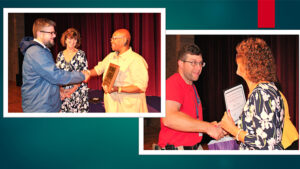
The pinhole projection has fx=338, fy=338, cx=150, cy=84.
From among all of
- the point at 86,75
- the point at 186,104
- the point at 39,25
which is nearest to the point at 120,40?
the point at 86,75

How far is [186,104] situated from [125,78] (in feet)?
2.25

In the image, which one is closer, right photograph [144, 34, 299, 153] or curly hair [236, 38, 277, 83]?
curly hair [236, 38, 277, 83]

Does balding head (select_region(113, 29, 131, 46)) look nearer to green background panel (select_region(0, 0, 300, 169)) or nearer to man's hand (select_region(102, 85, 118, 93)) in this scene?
green background panel (select_region(0, 0, 300, 169))

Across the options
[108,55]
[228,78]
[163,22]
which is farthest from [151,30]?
[228,78]

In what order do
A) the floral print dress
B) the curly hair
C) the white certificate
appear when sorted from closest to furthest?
the floral print dress → the curly hair → the white certificate

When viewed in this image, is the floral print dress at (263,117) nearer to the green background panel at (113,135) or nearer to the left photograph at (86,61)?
the green background panel at (113,135)

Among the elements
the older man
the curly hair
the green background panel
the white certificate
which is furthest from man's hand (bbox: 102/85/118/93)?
the curly hair

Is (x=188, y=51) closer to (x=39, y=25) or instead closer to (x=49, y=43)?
(x=49, y=43)

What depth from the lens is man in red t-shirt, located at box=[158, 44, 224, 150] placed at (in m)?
3.47

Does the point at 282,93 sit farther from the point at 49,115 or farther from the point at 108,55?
the point at 49,115

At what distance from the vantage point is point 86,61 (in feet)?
11.6

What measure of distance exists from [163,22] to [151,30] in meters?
0.15

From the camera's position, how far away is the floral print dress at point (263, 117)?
3129 millimetres

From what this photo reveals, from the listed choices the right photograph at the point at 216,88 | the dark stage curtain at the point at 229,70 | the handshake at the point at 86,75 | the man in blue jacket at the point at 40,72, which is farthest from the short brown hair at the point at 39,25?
the dark stage curtain at the point at 229,70
